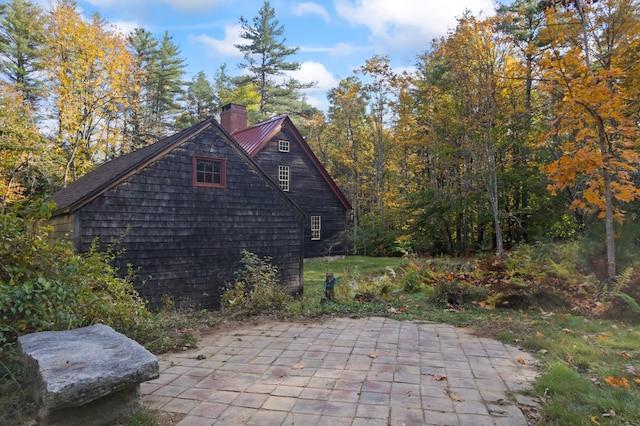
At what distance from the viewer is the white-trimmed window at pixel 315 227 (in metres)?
21.2

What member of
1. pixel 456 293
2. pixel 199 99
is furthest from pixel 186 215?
pixel 199 99

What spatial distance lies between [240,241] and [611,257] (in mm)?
9083

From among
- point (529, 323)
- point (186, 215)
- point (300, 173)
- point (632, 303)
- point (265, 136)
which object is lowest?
point (529, 323)

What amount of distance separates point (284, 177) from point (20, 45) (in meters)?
19.6

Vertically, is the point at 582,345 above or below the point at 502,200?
below

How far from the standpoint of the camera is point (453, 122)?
19.0 metres

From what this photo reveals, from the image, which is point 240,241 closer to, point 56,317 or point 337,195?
point 56,317

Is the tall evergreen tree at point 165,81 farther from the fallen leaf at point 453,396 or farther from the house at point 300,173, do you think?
the fallen leaf at point 453,396

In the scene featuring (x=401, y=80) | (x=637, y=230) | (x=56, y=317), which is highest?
(x=401, y=80)

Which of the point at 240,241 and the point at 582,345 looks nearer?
the point at 582,345

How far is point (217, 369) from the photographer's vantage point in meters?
4.08

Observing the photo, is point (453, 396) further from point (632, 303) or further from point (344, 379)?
point (632, 303)

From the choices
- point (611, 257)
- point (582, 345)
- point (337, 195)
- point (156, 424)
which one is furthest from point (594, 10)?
point (337, 195)

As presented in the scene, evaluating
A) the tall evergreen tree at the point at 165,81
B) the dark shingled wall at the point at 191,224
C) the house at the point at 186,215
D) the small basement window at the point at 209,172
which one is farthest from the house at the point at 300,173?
the tall evergreen tree at the point at 165,81
